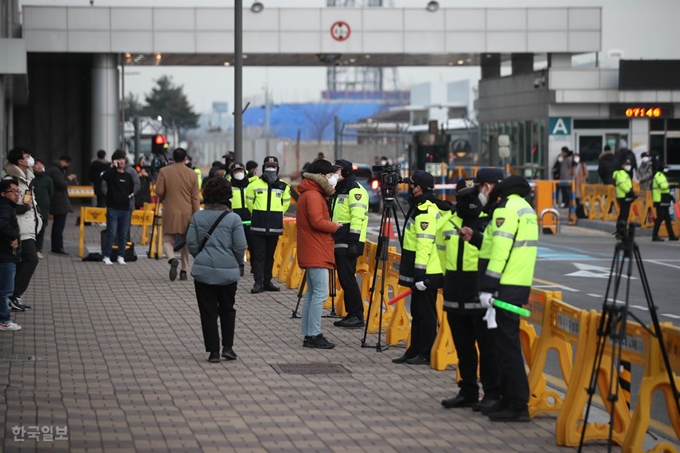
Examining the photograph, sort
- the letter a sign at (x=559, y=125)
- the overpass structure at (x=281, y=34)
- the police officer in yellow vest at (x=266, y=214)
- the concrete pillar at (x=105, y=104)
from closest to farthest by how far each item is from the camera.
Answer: the police officer in yellow vest at (x=266, y=214), the overpass structure at (x=281, y=34), the concrete pillar at (x=105, y=104), the letter a sign at (x=559, y=125)

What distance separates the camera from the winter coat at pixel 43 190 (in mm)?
20797

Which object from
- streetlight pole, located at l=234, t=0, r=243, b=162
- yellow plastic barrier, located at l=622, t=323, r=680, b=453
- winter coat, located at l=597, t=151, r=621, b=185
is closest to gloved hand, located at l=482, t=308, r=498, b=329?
yellow plastic barrier, located at l=622, t=323, r=680, b=453

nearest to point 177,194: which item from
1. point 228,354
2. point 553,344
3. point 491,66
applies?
point 228,354

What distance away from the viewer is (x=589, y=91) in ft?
134

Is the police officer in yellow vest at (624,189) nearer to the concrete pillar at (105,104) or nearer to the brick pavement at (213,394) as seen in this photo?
the brick pavement at (213,394)

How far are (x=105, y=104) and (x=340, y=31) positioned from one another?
779 cm

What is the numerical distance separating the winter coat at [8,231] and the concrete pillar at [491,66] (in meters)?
31.9

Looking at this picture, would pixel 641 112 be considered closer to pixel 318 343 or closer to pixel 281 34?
pixel 281 34

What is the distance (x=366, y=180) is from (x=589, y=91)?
7.94m

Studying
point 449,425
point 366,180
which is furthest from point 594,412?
point 366,180

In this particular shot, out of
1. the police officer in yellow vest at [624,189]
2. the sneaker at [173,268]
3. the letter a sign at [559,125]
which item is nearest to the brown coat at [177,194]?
the sneaker at [173,268]

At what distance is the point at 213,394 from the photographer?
9.88 metres

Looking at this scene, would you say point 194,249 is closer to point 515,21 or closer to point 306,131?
point 515,21

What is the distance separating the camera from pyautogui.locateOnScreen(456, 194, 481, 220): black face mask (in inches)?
364
